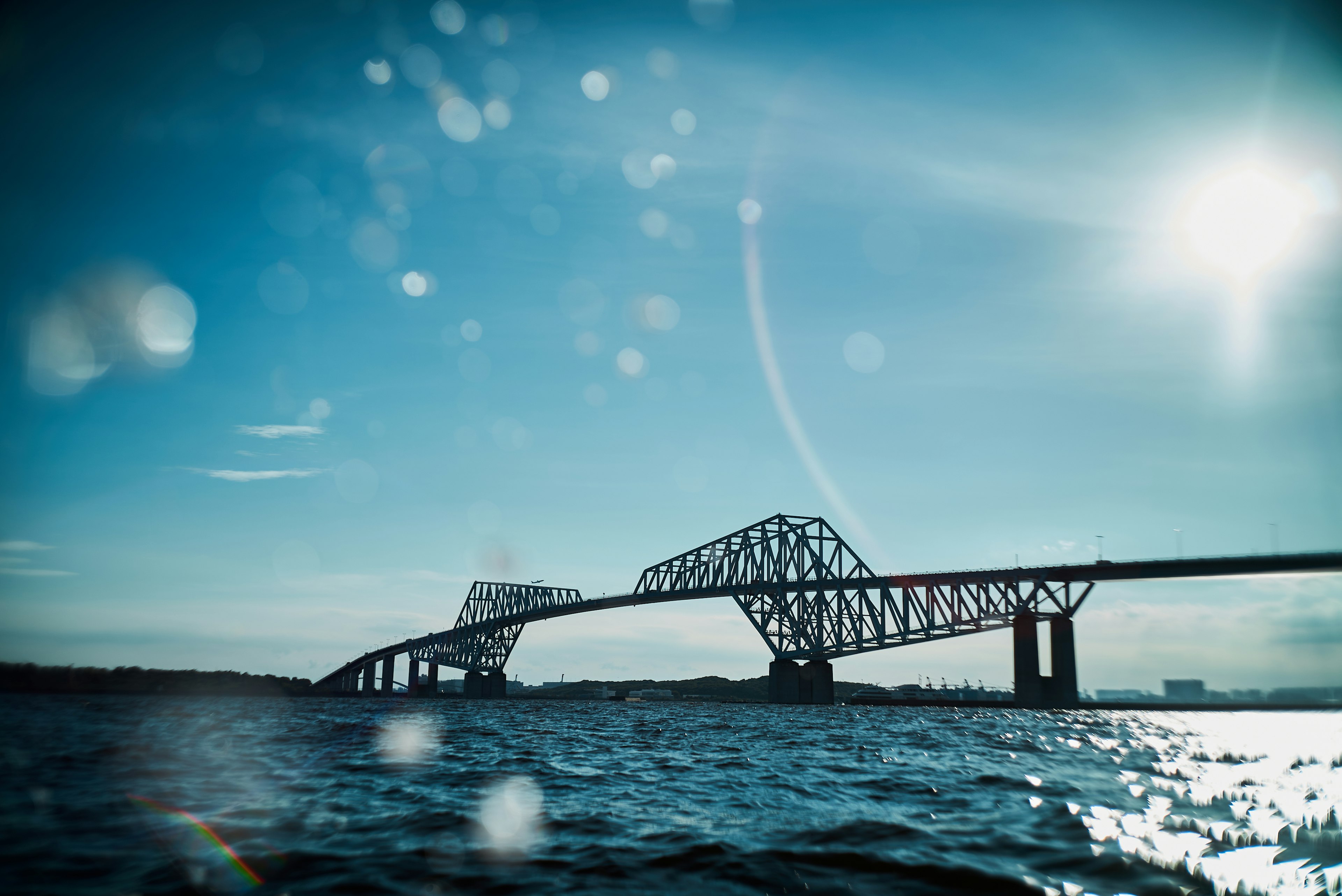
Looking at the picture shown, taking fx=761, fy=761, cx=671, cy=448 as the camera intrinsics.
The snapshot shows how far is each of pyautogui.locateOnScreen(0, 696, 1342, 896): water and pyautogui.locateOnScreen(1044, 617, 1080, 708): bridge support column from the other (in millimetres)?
51547

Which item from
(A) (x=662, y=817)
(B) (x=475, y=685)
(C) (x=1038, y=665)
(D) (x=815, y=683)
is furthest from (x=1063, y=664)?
(B) (x=475, y=685)

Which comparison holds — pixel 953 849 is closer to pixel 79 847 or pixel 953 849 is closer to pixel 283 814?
pixel 283 814

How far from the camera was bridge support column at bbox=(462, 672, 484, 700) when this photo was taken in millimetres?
171750

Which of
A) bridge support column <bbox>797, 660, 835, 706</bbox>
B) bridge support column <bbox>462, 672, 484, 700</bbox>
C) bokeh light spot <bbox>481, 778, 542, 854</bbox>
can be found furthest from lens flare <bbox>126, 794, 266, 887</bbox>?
bridge support column <bbox>462, 672, 484, 700</bbox>

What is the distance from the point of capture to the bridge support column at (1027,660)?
78812 millimetres

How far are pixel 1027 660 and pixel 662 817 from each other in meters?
77.0

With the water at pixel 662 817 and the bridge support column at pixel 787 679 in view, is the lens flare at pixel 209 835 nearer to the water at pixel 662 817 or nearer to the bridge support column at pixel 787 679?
the water at pixel 662 817

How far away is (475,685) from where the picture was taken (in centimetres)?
17375

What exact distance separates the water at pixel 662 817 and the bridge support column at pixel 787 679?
71870mm

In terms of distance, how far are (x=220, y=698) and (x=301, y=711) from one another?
2209 inches

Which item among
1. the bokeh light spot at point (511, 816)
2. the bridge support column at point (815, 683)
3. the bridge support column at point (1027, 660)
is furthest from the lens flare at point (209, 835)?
the bridge support column at point (815, 683)

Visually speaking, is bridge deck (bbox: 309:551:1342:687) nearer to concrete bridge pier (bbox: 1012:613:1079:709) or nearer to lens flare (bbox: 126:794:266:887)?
concrete bridge pier (bbox: 1012:613:1079:709)

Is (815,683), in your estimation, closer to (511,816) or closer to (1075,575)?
(1075,575)

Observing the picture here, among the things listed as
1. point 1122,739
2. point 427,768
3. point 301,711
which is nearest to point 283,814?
point 427,768
